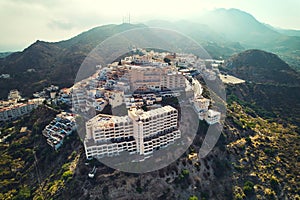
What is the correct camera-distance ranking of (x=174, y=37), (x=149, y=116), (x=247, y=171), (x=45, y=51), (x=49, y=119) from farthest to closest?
1. (x=174, y=37)
2. (x=45, y=51)
3. (x=49, y=119)
4. (x=247, y=171)
5. (x=149, y=116)

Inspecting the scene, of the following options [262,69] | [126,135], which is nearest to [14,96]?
[126,135]

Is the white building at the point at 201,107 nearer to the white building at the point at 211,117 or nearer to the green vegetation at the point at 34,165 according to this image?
the white building at the point at 211,117

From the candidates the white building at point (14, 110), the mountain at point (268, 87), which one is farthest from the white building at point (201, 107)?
the white building at point (14, 110)

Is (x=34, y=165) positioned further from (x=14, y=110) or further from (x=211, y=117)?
(x=211, y=117)

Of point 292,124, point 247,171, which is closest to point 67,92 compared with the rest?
point 247,171

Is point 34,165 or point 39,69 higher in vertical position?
point 39,69

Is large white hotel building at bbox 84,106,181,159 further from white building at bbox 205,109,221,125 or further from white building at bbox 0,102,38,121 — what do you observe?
white building at bbox 0,102,38,121

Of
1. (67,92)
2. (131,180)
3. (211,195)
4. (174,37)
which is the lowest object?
(211,195)

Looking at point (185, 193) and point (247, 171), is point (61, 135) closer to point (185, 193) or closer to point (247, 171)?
point (185, 193)
